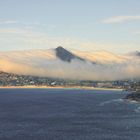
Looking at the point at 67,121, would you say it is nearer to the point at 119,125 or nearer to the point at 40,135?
the point at 119,125

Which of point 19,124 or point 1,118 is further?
point 1,118

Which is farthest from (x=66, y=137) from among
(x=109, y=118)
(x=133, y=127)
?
(x=109, y=118)

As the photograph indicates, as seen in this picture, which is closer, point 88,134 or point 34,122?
point 88,134

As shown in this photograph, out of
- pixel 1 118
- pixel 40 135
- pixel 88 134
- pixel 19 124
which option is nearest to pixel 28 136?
pixel 40 135

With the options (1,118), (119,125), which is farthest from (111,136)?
(1,118)

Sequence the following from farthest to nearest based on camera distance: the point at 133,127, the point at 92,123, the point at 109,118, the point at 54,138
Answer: the point at 109,118 → the point at 92,123 → the point at 133,127 → the point at 54,138

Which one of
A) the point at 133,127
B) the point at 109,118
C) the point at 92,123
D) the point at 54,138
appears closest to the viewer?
the point at 54,138

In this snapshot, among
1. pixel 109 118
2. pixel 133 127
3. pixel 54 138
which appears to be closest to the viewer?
pixel 54 138

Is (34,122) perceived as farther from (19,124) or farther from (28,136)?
(28,136)
